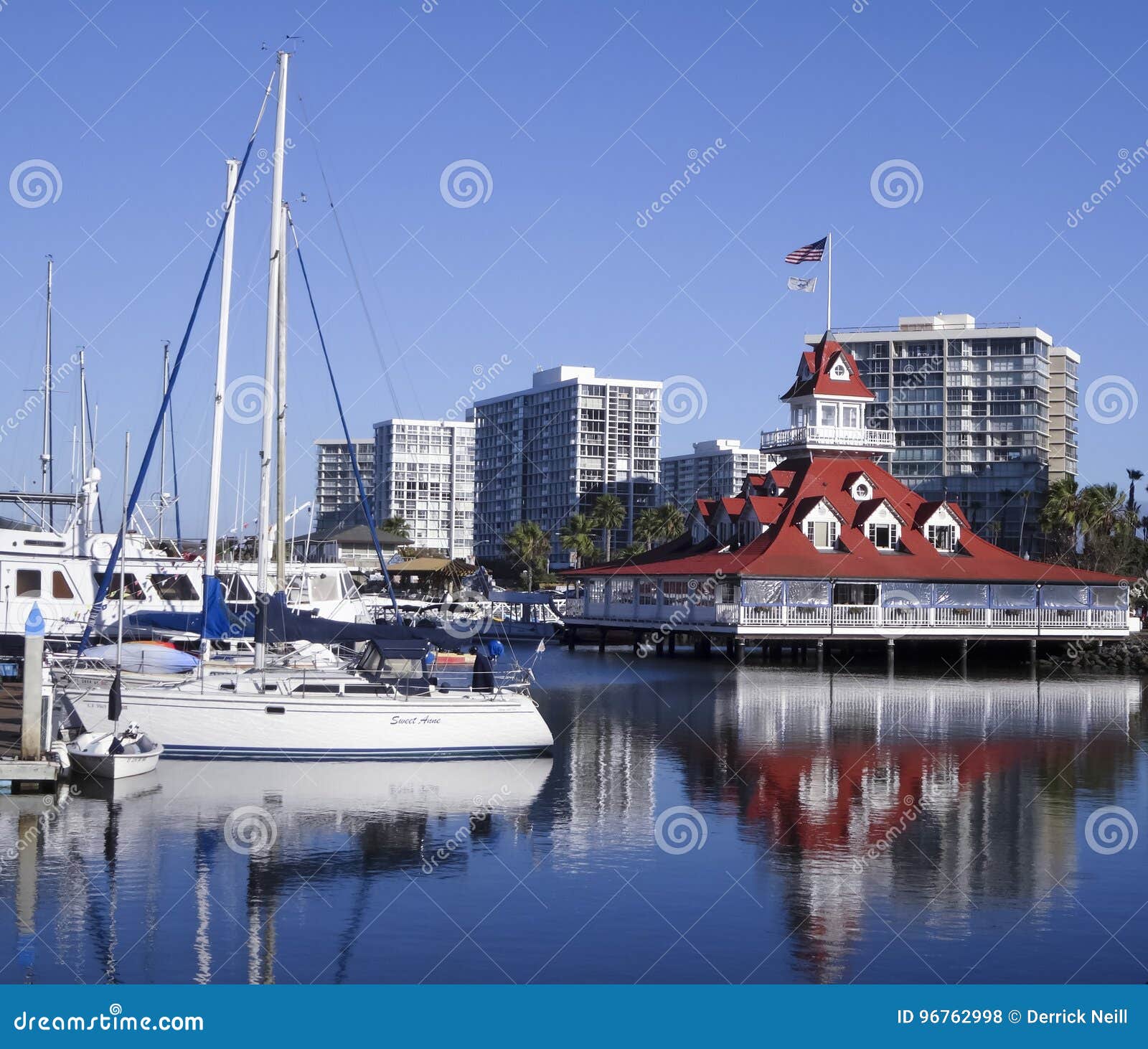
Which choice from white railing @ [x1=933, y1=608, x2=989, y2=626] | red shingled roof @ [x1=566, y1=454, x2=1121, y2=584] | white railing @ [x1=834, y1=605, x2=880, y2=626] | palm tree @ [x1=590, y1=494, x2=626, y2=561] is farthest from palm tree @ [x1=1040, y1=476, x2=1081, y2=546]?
palm tree @ [x1=590, y1=494, x2=626, y2=561]

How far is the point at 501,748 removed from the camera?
32750mm

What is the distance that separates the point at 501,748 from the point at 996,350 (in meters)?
140

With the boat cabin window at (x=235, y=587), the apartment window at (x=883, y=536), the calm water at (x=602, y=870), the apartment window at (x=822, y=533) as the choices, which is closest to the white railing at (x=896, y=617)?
→ the apartment window at (x=822, y=533)

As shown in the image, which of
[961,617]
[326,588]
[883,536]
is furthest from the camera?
[883,536]

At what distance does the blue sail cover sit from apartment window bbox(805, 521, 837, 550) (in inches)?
1514

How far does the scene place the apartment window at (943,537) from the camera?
7412cm

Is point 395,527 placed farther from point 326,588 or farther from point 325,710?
point 325,710

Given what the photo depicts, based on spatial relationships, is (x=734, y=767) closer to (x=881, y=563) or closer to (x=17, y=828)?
(x=17, y=828)

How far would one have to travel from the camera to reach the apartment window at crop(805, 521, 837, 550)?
71938 millimetres

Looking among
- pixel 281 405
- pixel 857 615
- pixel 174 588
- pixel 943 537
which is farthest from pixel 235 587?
pixel 943 537

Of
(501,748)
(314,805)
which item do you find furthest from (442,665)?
(314,805)

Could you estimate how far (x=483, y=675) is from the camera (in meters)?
32.5

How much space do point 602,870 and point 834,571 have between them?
1795 inches

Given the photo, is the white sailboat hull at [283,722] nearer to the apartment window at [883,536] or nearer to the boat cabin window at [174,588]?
the boat cabin window at [174,588]
